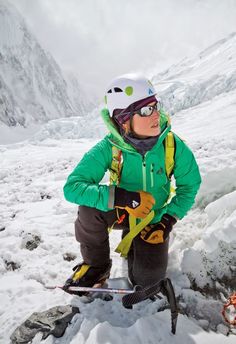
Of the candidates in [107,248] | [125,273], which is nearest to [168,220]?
[107,248]

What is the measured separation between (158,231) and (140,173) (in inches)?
21.5

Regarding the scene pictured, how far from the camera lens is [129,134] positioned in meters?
2.86

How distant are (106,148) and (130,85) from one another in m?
0.60

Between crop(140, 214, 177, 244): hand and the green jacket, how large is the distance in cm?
7

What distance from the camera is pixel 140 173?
294cm

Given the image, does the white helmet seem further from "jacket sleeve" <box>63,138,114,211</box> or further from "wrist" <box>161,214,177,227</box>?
"wrist" <box>161,214,177,227</box>

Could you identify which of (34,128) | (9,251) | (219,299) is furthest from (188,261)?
(34,128)

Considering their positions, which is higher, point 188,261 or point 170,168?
point 170,168

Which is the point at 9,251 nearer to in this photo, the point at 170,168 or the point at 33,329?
the point at 33,329

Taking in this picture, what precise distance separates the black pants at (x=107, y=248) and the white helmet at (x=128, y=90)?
99cm

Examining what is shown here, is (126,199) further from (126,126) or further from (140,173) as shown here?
(126,126)

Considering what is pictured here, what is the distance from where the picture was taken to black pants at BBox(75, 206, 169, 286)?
279 centimetres

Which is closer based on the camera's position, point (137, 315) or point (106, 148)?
point (137, 315)

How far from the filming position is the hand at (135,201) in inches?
103
